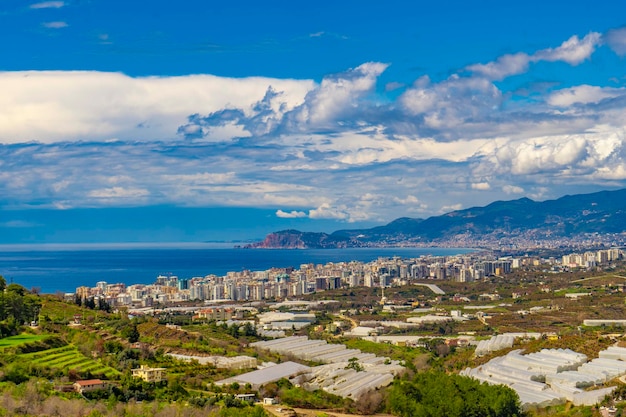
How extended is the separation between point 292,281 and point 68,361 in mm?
62853

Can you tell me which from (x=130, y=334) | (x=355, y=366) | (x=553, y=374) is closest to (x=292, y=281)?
(x=130, y=334)

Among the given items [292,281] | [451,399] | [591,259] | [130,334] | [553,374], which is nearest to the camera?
[451,399]

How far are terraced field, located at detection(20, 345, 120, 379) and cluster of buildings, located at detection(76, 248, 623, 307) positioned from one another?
3924cm

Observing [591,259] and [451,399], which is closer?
[451,399]

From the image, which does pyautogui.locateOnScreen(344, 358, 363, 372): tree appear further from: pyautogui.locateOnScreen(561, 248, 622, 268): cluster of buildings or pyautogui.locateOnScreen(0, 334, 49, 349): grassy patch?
pyautogui.locateOnScreen(561, 248, 622, 268): cluster of buildings

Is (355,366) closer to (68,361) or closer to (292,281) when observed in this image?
(68,361)

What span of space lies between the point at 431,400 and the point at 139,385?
9040 millimetres

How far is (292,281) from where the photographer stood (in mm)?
89250

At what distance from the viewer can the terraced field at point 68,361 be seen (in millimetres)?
25812

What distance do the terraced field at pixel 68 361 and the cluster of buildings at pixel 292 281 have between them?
39245 millimetres

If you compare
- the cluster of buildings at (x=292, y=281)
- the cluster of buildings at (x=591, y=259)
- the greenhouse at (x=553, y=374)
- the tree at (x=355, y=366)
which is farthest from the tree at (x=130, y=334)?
the cluster of buildings at (x=591, y=259)

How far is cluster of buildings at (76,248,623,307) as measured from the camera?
77.3 meters

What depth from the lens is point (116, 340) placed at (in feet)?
106

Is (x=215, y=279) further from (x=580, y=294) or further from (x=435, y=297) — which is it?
(x=580, y=294)
